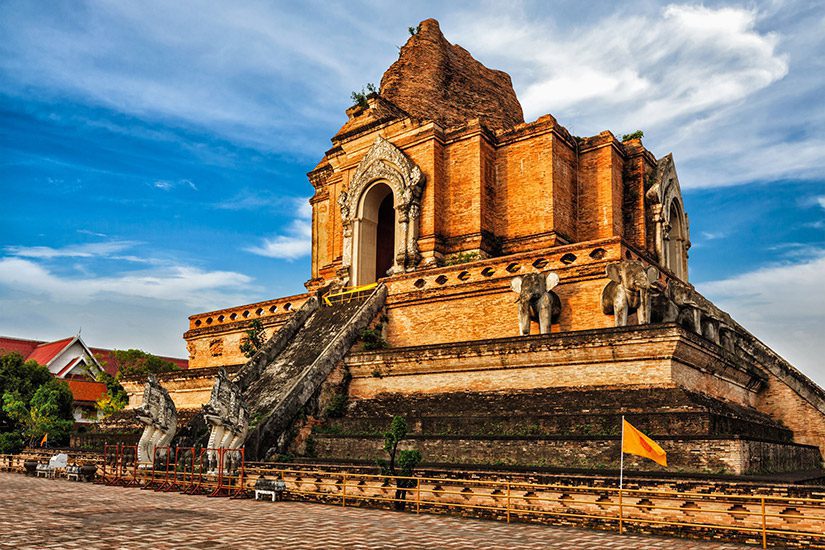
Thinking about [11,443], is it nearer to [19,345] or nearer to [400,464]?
[400,464]

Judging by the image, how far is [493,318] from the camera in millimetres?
20109

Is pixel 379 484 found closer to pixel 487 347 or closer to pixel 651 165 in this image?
pixel 487 347

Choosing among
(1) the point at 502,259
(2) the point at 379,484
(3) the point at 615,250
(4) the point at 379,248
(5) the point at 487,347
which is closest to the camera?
(2) the point at 379,484

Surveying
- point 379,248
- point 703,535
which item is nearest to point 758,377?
point 703,535

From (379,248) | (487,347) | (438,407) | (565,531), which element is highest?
(379,248)

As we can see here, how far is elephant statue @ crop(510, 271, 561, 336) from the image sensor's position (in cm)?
1816

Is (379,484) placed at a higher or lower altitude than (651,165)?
lower

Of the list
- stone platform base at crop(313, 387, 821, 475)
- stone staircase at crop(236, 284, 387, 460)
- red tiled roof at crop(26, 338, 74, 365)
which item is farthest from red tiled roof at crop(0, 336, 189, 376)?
stone platform base at crop(313, 387, 821, 475)

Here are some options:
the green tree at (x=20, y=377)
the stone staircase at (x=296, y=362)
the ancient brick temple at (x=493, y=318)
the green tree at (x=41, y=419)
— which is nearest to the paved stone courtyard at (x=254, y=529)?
the ancient brick temple at (x=493, y=318)

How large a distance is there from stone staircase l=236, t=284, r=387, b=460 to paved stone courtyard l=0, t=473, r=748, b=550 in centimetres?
295

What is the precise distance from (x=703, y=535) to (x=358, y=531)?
15.1 feet

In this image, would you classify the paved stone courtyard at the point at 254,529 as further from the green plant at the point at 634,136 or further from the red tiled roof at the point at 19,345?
the red tiled roof at the point at 19,345

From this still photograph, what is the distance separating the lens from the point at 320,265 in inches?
1180

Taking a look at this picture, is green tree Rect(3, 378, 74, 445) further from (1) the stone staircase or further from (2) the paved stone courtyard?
(2) the paved stone courtyard
